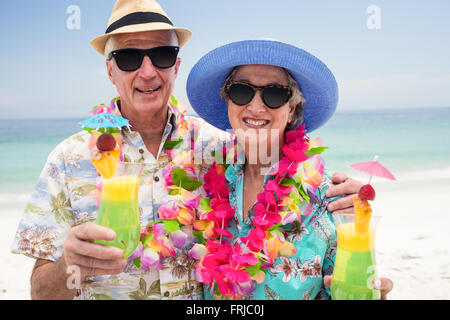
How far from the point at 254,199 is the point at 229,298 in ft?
1.78

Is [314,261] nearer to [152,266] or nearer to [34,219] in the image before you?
[152,266]

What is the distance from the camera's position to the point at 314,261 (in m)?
1.99

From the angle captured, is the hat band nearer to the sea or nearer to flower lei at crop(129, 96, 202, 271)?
flower lei at crop(129, 96, 202, 271)

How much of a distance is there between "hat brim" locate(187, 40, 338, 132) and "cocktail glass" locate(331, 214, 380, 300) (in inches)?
36.0

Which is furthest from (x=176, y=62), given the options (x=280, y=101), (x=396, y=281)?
(x=396, y=281)

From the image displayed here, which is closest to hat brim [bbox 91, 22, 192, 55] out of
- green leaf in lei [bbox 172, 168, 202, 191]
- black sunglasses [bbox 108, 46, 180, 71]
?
black sunglasses [bbox 108, 46, 180, 71]

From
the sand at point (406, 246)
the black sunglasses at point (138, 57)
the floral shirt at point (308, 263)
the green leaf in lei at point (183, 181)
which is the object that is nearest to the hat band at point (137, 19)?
the black sunglasses at point (138, 57)

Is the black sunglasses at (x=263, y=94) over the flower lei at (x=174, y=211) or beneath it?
over

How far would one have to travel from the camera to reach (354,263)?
5.19 feet

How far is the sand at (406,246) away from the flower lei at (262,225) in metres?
3.78

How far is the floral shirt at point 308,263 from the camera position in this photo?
6.52 feet

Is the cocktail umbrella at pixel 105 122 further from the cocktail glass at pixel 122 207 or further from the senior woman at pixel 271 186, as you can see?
the senior woman at pixel 271 186

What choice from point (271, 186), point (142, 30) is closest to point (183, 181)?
point (271, 186)

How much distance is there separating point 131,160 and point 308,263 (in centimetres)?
114
